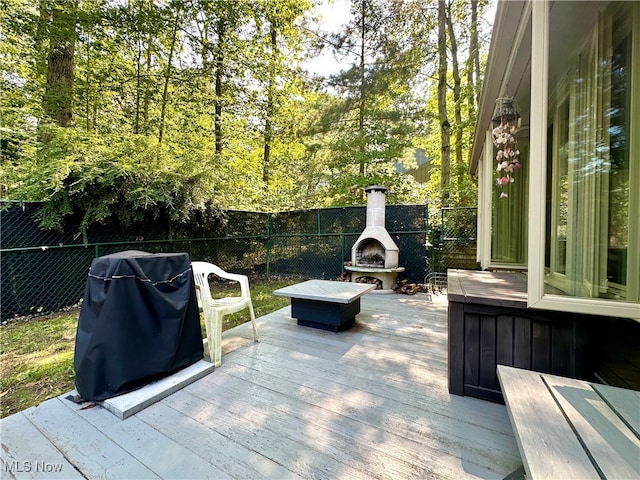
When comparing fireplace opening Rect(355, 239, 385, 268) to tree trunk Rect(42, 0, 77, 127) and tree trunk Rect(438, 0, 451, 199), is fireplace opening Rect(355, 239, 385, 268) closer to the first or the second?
tree trunk Rect(438, 0, 451, 199)

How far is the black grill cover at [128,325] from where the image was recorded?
1812mm

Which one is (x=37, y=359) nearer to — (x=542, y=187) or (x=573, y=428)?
(x=573, y=428)

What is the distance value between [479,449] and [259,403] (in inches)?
53.2

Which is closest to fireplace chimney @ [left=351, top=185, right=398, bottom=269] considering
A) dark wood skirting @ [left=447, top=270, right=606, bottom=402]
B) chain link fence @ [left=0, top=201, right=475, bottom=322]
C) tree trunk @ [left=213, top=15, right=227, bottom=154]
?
chain link fence @ [left=0, top=201, right=475, bottom=322]

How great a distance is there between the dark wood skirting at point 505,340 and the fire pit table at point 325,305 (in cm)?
124

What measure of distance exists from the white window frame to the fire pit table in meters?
1.75

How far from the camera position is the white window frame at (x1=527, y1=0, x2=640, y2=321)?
4.46 feet

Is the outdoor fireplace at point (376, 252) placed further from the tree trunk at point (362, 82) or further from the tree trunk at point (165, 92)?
the tree trunk at point (165, 92)

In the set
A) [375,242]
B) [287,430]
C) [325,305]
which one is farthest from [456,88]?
[287,430]

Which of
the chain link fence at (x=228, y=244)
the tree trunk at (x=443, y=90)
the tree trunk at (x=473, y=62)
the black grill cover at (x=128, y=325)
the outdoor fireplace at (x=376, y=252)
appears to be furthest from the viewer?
the tree trunk at (x=443, y=90)

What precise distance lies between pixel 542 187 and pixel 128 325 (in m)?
2.78

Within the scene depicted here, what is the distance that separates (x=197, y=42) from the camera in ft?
20.2

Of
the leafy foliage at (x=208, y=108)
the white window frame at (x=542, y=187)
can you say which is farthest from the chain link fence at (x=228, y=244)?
the white window frame at (x=542, y=187)

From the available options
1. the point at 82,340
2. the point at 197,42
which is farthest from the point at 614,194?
the point at 197,42
